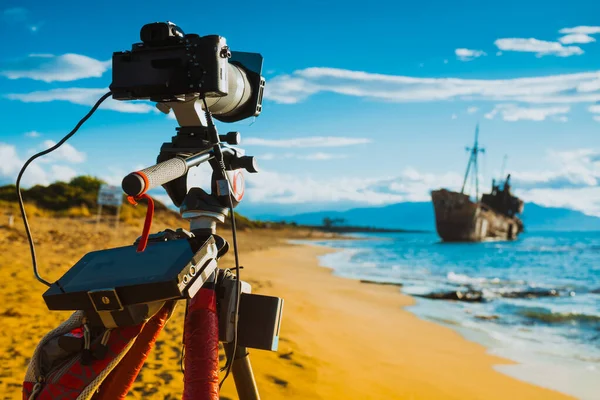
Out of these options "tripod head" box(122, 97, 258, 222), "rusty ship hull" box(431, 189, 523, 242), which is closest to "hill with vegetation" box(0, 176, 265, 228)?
"tripod head" box(122, 97, 258, 222)

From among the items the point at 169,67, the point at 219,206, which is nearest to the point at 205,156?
the point at 219,206

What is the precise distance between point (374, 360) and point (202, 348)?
12.3 ft

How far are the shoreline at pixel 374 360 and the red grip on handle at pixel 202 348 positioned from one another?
77.7 inches

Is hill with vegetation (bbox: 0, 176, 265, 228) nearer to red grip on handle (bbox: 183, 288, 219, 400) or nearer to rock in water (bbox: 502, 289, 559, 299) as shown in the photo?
rock in water (bbox: 502, 289, 559, 299)

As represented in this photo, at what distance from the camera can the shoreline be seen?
3.93 meters

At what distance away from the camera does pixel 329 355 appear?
4.89 metres

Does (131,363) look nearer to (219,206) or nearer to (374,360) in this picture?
(219,206)

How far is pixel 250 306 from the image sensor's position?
→ 6.13ft

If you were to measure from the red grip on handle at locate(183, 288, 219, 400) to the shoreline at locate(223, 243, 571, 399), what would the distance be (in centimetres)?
197

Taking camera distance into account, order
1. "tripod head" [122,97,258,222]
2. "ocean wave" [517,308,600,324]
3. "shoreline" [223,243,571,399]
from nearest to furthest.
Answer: "tripod head" [122,97,258,222]
"shoreline" [223,243,571,399]
"ocean wave" [517,308,600,324]

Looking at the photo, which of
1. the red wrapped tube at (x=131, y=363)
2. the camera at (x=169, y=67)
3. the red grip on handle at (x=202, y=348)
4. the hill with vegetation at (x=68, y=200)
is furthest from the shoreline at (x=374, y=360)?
the hill with vegetation at (x=68, y=200)

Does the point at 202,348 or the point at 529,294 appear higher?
the point at 202,348

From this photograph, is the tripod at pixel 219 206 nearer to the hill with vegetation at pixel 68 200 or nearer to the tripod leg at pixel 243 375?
the tripod leg at pixel 243 375

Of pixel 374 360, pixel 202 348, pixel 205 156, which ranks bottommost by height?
pixel 374 360
